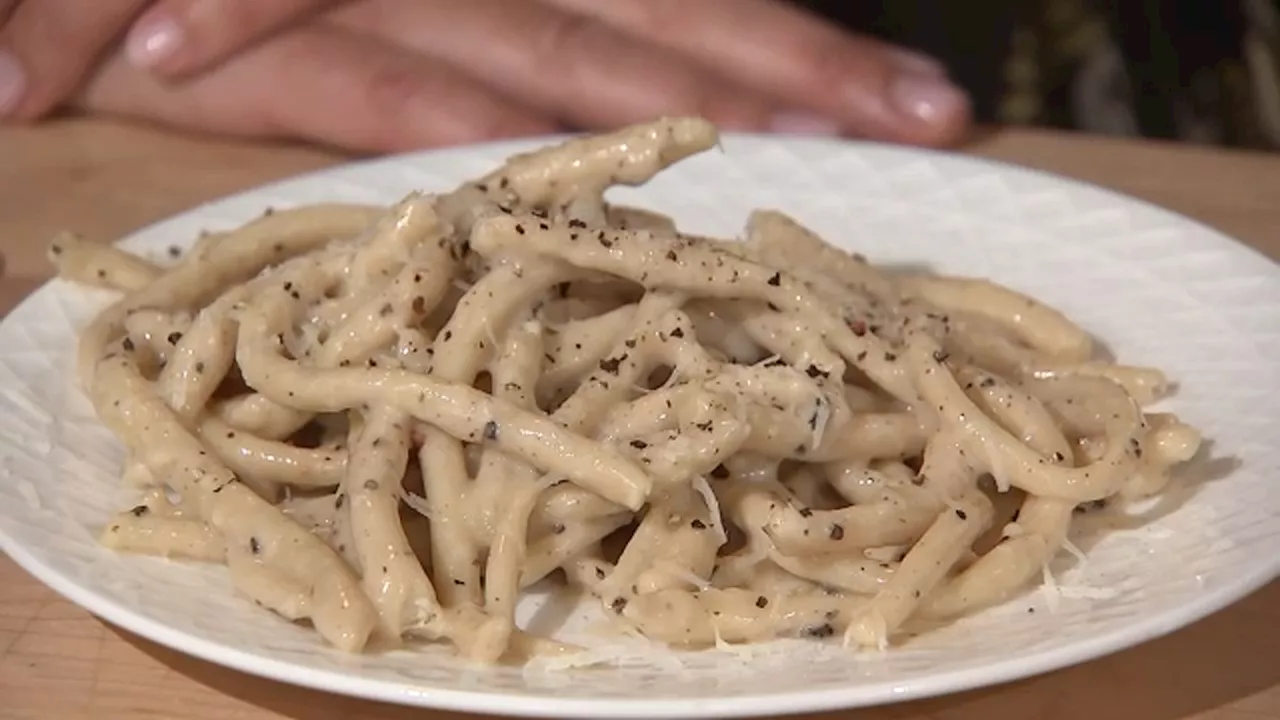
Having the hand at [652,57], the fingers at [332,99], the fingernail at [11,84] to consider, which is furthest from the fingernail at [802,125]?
the fingernail at [11,84]

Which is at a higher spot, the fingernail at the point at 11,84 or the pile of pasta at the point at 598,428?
the pile of pasta at the point at 598,428

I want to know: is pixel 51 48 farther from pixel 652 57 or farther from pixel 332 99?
pixel 652 57

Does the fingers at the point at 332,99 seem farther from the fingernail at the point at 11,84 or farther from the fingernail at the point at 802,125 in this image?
the fingernail at the point at 802,125

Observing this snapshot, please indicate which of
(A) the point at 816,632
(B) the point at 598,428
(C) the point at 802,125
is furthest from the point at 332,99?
(A) the point at 816,632

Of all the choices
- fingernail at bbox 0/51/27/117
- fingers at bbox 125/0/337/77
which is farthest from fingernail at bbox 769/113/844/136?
fingernail at bbox 0/51/27/117

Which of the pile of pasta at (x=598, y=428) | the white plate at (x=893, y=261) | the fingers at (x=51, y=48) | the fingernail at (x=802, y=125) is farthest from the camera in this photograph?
the fingers at (x=51, y=48)

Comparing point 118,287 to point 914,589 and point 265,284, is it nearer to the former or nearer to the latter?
point 265,284
